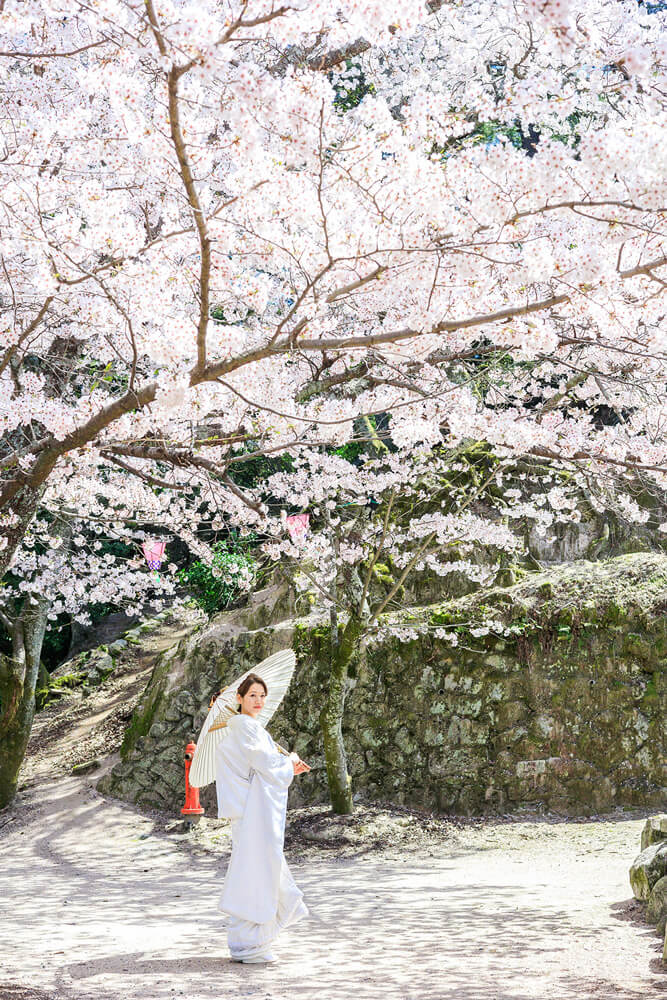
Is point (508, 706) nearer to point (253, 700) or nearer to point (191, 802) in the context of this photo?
point (191, 802)

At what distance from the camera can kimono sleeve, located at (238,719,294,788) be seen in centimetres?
488

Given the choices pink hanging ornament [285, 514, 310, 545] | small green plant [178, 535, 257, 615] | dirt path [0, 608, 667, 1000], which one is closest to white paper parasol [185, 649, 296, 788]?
dirt path [0, 608, 667, 1000]

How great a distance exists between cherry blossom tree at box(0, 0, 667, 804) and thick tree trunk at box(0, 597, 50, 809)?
4.85 meters

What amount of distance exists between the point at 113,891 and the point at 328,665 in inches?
150

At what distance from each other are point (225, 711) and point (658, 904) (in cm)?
272

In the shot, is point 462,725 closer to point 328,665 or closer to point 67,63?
point 328,665

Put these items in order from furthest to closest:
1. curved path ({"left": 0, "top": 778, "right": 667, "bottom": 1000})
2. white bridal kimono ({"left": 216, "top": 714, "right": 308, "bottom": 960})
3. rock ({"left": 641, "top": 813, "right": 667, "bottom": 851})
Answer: rock ({"left": 641, "top": 813, "right": 667, "bottom": 851})
white bridal kimono ({"left": 216, "top": 714, "right": 308, "bottom": 960})
curved path ({"left": 0, "top": 778, "right": 667, "bottom": 1000})

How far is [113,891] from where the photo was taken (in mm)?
7238

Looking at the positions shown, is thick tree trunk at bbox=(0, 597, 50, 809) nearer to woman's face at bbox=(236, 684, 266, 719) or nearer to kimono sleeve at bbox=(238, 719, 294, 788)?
woman's face at bbox=(236, 684, 266, 719)

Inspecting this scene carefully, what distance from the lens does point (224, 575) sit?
10.9 m

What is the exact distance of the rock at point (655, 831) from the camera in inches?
231

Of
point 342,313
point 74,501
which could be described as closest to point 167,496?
point 74,501

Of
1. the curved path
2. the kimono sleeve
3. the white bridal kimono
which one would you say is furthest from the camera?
the kimono sleeve

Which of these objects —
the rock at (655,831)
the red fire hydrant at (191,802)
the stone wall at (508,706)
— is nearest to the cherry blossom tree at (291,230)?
the rock at (655,831)
